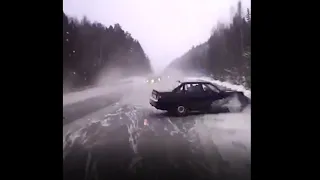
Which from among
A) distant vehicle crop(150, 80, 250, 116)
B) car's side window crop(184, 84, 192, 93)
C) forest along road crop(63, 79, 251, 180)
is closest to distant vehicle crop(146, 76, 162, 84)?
distant vehicle crop(150, 80, 250, 116)

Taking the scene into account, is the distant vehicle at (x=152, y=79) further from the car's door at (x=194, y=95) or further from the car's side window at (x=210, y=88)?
the car's side window at (x=210, y=88)

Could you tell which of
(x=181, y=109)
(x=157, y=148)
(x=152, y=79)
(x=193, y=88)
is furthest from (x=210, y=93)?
(x=157, y=148)

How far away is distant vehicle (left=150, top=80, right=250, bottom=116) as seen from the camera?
2996mm

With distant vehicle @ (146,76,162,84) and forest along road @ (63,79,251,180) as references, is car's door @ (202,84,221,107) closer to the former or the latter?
forest along road @ (63,79,251,180)

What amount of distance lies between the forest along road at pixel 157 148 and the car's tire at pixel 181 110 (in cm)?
11

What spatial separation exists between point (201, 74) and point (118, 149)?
0.91 meters

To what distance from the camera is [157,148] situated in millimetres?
2881

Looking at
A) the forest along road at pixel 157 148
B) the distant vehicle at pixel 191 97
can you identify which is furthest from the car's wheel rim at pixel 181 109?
the forest along road at pixel 157 148

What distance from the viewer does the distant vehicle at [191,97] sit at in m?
3.00

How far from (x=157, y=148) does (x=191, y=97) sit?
508 mm

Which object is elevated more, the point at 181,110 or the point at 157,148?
the point at 181,110

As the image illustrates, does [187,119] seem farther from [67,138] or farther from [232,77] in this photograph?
[67,138]

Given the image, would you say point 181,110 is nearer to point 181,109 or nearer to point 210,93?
point 181,109

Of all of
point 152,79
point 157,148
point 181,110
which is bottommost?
point 157,148
